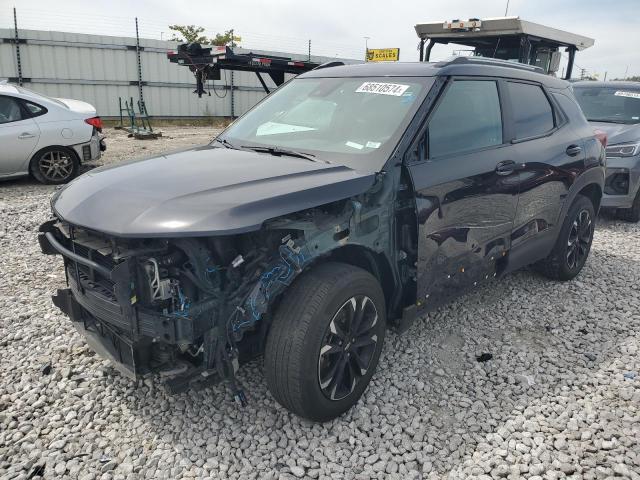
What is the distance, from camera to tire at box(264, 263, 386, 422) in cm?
253

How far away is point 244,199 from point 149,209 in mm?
432

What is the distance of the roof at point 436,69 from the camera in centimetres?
339

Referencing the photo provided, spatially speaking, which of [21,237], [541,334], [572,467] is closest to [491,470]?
[572,467]

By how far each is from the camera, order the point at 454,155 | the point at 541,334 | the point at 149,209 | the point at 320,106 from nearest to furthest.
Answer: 1. the point at 149,209
2. the point at 454,155
3. the point at 320,106
4. the point at 541,334

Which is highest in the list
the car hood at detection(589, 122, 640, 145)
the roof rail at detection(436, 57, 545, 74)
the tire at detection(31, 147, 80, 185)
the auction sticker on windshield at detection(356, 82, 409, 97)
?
the roof rail at detection(436, 57, 545, 74)

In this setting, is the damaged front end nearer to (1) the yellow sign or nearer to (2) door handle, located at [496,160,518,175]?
(2) door handle, located at [496,160,518,175]

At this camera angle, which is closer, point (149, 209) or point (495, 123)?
point (149, 209)

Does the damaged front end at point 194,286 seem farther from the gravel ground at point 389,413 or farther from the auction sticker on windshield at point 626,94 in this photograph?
the auction sticker on windshield at point 626,94

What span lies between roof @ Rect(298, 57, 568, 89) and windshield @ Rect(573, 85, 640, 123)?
14.2 feet

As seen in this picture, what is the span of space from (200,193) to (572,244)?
3728 mm

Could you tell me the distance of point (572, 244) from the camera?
475 centimetres

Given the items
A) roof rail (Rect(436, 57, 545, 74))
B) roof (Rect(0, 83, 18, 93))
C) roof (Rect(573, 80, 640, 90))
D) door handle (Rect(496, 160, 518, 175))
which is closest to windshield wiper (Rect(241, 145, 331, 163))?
roof rail (Rect(436, 57, 545, 74))

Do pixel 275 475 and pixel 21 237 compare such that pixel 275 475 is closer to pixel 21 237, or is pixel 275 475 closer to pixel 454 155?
pixel 454 155

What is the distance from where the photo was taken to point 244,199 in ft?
7.68
